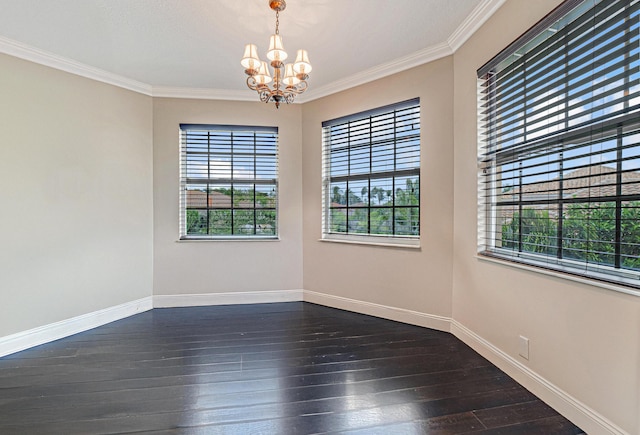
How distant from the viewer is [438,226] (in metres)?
2.90

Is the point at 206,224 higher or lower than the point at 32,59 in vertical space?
lower

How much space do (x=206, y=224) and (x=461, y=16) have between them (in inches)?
132

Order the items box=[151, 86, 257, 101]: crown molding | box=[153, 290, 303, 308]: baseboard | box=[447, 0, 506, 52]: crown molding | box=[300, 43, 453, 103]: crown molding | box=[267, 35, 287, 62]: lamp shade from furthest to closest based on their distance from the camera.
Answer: box=[153, 290, 303, 308]: baseboard → box=[151, 86, 257, 101]: crown molding → box=[300, 43, 453, 103]: crown molding → box=[447, 0, 506, 52]: crown molding → box=[267, 35, 287, 62]: lamp shade

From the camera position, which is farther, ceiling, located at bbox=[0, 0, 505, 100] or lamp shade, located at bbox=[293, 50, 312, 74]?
ceiling, located at bbox=[0, 0, 505, 100]

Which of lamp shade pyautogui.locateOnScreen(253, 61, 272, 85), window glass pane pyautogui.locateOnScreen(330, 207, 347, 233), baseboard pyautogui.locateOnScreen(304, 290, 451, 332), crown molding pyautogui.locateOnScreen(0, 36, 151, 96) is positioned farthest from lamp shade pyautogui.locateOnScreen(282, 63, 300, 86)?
baseboard pyautogui.locateOnScreen(304, 290, 451, 332)

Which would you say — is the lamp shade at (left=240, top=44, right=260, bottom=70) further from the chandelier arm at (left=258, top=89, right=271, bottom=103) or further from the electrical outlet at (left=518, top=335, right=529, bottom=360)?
the electrical outlet at (left=518, top=335, right=529, bottom=360)

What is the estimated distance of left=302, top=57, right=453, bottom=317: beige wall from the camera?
2.85 meters

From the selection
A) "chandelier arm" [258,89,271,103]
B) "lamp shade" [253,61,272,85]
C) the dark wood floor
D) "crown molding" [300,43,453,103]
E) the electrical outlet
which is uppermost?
"crown molding" [300,43,453,103]

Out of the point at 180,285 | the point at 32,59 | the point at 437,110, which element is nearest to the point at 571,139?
the point at 437,110

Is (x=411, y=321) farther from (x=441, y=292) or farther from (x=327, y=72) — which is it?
(x=327, y=72)

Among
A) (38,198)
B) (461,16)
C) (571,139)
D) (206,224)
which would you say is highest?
(461,16)

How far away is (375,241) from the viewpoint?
3.37 m

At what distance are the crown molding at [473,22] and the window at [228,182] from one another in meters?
2.16

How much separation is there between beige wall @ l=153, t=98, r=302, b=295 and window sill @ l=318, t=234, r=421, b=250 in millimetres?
487
